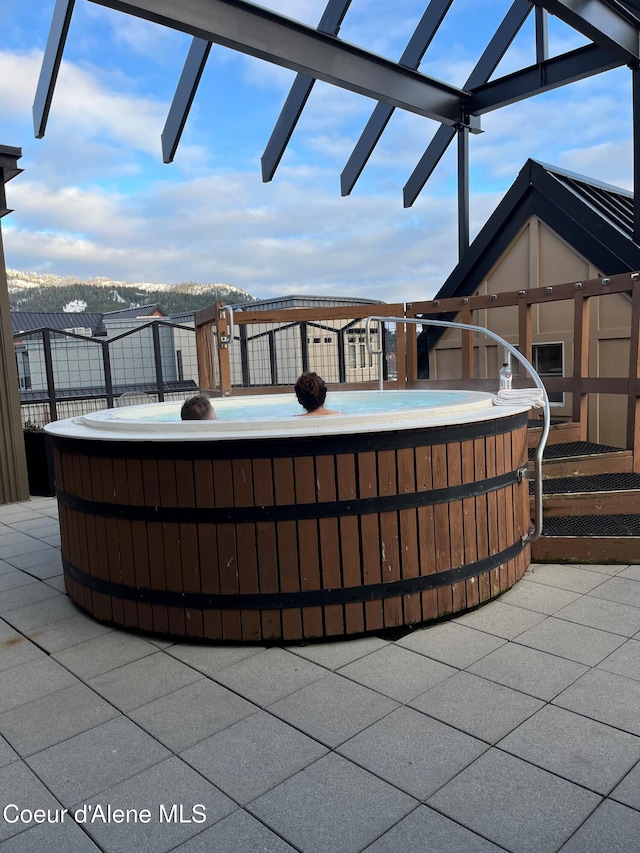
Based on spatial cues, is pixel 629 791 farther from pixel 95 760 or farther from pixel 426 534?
pixel 95 760

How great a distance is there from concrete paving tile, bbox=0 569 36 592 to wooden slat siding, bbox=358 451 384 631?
2207 millimetres

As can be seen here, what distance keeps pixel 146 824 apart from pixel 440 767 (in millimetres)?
799

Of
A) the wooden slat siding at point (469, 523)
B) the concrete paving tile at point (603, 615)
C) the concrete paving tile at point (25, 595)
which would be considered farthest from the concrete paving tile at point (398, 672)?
the concrete paving tile at point (25, 595)

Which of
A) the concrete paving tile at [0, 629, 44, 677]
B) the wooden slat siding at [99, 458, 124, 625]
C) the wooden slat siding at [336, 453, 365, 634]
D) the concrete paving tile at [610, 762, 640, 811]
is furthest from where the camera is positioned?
the wooden slat siding at [99, 458, 124, 625]

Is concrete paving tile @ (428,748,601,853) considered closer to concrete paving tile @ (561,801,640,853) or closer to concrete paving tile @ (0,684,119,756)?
concrete paving tile @ (561,801,640,853)

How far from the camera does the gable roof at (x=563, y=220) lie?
19.4ft

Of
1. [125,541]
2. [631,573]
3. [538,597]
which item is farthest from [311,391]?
[631,573]

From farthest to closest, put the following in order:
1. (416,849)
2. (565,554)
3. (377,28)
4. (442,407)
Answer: (377,28), (565,554), (442,407), (416,849)

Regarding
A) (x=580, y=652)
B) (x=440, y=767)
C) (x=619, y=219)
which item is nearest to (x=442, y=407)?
(x=580, y=652)

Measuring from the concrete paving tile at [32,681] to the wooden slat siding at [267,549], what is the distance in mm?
772

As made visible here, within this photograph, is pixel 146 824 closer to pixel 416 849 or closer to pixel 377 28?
pixel 416 849

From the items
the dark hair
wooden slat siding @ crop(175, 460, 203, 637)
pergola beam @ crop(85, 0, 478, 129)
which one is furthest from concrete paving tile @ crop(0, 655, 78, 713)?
pergola beam @ crop(85, 0, 478, 129)

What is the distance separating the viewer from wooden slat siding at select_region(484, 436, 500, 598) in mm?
2877

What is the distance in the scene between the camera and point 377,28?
6.73 m
